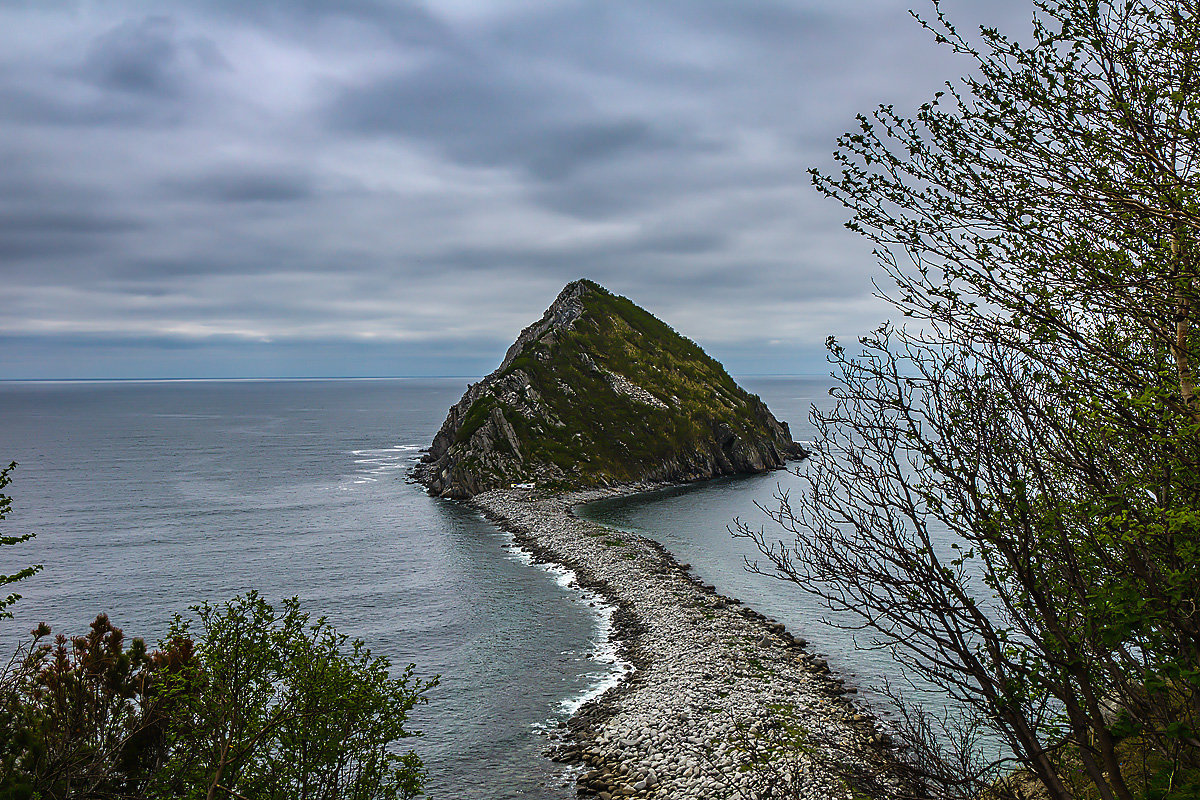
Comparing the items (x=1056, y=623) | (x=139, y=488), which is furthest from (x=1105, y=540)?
(x=139, y=488)

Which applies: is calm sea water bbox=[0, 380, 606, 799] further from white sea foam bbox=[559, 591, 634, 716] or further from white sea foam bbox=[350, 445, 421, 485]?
white sea foam bbox=[350, 445, 421, 485]

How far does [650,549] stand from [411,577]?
23.8 m

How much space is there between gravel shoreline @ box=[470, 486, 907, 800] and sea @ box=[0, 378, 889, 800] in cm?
174

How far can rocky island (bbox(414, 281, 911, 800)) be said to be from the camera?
28.2 metres

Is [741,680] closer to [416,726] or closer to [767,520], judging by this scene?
[416,726]

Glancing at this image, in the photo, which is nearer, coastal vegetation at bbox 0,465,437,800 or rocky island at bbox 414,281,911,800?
coastal vegetation at bbox 0,465,437,800

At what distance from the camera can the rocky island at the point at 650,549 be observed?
28188 millimetres

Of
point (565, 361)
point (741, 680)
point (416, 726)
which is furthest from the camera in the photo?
point (565, 361)

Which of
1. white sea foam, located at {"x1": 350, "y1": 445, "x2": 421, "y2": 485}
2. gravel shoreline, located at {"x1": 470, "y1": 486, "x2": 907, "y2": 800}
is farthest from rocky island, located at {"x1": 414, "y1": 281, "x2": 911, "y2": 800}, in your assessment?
white sea foam, located at {"x1": 350, "y1": 445, "x2": 421, "y2": 485}

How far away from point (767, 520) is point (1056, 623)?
262 ft

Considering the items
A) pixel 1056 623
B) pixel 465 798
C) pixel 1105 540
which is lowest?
pixel 465 798

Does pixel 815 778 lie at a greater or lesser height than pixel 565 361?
lesser

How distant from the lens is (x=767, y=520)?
8725 centimetres

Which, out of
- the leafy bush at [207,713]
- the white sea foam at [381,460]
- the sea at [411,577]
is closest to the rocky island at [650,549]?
the sea at [411,577]
